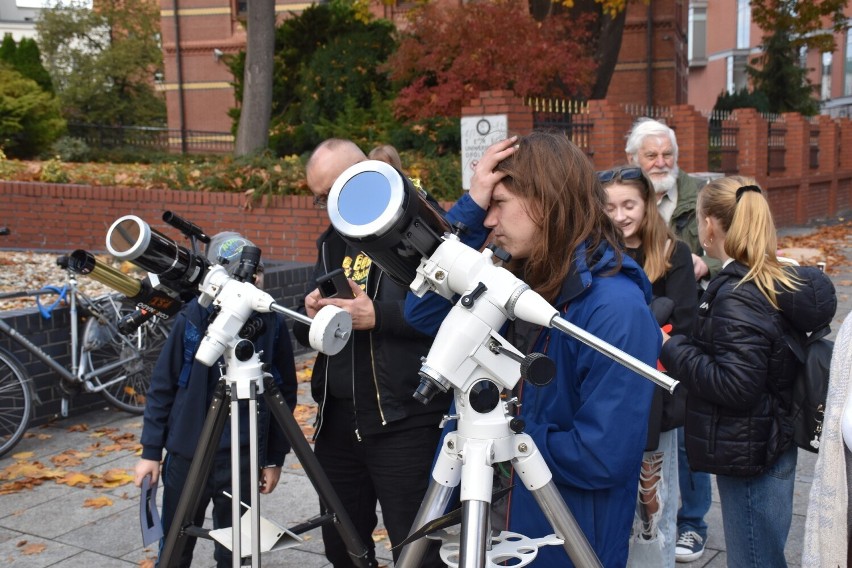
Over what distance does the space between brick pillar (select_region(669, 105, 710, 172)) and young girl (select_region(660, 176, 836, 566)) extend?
12.4 m

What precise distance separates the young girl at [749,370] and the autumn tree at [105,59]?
3257cm

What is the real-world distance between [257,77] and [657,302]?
11.3m

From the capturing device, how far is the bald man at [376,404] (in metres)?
2.97

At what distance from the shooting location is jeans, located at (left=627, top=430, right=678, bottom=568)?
10.2ft

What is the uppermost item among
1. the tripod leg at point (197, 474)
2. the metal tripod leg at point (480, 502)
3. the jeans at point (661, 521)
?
the metal tripod leg at point (480, 502)

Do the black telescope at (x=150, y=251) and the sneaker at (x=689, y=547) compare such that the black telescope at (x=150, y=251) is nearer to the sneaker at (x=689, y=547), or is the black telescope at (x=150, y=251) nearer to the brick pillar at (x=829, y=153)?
the sneaker at (x=689, y=547)

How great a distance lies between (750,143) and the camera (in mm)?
17406

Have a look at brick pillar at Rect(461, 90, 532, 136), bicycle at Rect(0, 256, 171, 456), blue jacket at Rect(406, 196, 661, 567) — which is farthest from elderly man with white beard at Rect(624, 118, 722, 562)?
brick pillar at Rect(461, 90, 532, 136)

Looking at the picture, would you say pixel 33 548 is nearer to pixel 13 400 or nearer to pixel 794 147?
pixel 13 400

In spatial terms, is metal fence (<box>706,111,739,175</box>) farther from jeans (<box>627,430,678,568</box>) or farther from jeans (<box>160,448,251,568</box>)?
jeans (<box>160,448,251,568</box>)

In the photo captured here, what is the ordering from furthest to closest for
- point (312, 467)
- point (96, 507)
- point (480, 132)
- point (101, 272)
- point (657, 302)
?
point (480, 132) < point (96, 507) < point (657, 302) < point (101, 272) < point (312, 467)

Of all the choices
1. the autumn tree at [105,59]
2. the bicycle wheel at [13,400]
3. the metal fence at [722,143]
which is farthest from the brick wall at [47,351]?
the autumn tree at [105,59]

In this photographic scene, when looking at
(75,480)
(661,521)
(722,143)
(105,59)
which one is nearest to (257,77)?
(722,143)

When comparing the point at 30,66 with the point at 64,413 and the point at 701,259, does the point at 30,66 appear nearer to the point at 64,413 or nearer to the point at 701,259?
the point at 64,413
